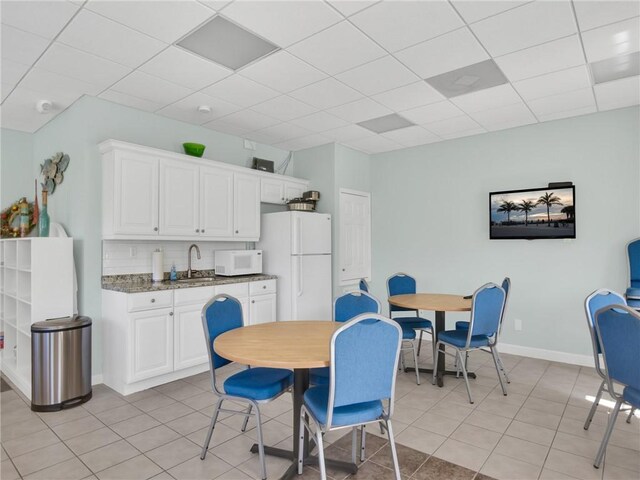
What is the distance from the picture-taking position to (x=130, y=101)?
383cm

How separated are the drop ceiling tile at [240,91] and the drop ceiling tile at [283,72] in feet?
0.33

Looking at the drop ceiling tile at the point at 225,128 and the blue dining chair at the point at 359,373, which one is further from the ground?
the drop ceiling tile at the point at 225,128

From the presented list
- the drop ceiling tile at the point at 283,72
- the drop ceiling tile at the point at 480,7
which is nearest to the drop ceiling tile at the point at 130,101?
the drop ceiling tile at the point at 283,72

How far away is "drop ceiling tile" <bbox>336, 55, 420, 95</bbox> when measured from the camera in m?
3.11

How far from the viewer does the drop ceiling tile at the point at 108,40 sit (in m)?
2.52

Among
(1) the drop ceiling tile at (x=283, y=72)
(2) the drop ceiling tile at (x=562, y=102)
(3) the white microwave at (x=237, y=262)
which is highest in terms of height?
(1) the drop ceiling tile at (x=283, y=72)

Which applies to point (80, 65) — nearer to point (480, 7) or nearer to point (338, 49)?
point (338, 49)

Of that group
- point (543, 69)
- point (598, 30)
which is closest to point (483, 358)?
point (543, 69)

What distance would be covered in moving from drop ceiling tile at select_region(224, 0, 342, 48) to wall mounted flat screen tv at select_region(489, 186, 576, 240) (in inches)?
129

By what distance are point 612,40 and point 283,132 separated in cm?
336

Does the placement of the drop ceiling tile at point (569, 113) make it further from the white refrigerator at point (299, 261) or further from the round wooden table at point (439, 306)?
the white refrigerator at point (299, 261)

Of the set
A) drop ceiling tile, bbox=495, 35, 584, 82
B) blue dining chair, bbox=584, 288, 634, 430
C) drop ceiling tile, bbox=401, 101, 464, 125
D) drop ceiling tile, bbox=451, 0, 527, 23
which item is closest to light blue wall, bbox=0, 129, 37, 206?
drop ceiling tile, bbox=401, 101, 464, 125

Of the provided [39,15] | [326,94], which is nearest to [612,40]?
[326,94]

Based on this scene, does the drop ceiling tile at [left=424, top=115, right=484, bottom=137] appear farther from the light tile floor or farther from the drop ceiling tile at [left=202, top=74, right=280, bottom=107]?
the light tile floor
